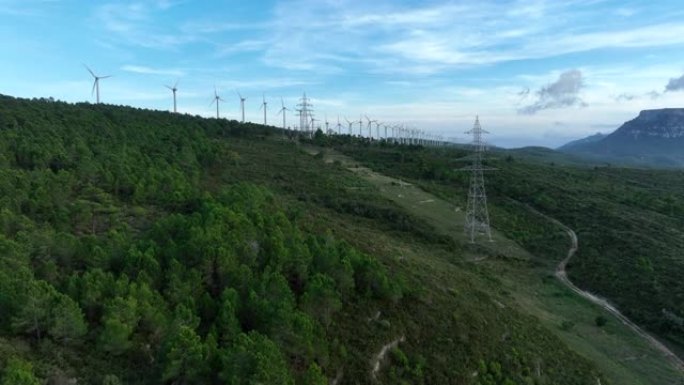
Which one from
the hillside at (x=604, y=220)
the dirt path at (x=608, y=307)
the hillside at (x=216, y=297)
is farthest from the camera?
the hillside at (x=604, y=220)

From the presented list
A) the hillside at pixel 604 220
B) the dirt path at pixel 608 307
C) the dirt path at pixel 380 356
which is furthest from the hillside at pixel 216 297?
the hillside at pixel 604 220

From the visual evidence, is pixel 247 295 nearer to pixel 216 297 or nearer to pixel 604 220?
pixel 216 297

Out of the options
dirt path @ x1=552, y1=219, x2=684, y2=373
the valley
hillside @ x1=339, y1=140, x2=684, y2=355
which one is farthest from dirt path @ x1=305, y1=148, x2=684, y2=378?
hillside @ x1=339, y1=140, x2=684, y2=355

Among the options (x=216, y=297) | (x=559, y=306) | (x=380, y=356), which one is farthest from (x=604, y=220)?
(x=216, y=297)

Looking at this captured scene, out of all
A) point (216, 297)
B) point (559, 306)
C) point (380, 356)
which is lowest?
point (559, 306)

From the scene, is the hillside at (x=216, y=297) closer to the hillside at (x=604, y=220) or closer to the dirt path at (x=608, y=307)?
the dirt path at (x=608, y=307)

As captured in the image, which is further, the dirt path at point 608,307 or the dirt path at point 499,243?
the dirt path at point 608,307

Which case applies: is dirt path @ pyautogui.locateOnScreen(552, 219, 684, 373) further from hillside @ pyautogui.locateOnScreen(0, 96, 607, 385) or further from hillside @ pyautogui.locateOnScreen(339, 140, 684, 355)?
hillside @ pyautogui.locateOnScreen(0, 96, 607, 385)
